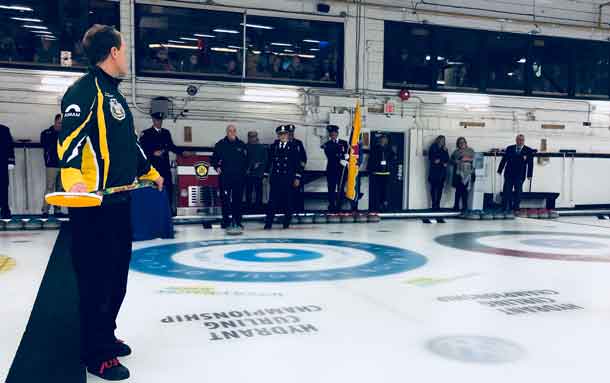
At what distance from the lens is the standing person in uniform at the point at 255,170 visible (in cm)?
1086

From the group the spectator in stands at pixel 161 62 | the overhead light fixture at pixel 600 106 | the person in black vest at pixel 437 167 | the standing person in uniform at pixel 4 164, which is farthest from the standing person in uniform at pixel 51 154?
the overhead light fixture at pixel 600 106

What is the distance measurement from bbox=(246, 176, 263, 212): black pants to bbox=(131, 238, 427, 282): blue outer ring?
3.82 meters

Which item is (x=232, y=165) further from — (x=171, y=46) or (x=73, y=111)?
(x=73, y=111)

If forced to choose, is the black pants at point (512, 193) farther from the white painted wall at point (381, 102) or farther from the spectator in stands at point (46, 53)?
the spectator in stands at point (46, 53)

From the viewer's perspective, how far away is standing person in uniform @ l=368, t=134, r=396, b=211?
11.5m

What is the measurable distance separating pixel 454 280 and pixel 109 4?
341 inches

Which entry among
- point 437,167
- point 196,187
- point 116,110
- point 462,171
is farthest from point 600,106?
point 116,110

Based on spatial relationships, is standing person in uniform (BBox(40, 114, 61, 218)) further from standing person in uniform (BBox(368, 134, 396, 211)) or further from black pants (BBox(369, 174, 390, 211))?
black pants (BBox(369, 174, 390, 211))

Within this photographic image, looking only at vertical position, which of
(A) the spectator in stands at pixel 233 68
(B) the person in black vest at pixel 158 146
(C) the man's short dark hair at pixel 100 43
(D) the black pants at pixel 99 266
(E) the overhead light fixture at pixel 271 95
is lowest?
(D) the black pants at pixel 99 266

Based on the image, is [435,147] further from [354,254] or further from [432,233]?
[354,254]

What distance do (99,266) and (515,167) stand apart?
1086cm

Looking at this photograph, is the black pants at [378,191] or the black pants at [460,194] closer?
the black pants at [378,191]

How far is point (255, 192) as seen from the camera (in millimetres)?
11250

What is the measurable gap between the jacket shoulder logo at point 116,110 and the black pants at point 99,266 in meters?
0.42
